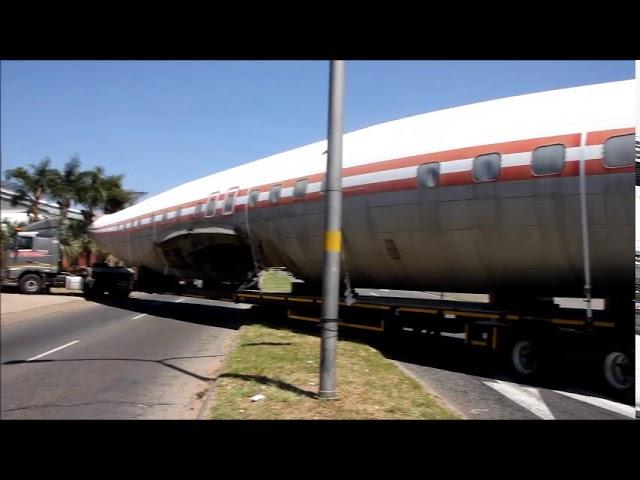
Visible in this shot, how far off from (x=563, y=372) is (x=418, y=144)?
426cm

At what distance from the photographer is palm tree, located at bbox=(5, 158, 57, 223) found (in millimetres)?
4145

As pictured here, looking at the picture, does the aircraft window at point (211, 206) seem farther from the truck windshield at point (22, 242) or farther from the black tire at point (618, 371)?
the black tire at point (618, 371)

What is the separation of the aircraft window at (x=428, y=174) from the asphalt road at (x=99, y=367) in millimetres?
4621

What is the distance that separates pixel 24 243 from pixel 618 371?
24.7ft

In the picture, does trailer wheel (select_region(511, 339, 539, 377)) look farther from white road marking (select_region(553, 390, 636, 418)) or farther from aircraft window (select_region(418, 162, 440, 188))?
aircraft window (select_region(418, 162, 440, 188))

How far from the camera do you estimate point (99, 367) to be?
4.64m

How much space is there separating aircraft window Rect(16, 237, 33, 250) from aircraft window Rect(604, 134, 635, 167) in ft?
22.6

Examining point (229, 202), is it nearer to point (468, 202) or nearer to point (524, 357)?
point (468, 202)

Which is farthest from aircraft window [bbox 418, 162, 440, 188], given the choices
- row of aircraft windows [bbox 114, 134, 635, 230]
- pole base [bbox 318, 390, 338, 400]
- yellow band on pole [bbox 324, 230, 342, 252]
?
pole base [bbox 318, 390, 338, 400]

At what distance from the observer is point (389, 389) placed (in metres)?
7.03

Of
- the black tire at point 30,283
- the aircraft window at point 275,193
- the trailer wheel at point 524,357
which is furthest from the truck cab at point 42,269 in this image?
the trailer wheel at point 524,357
